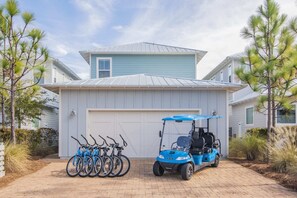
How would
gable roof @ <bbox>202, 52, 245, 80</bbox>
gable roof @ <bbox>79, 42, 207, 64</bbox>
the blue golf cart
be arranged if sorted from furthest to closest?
gable roof @ <bbox>202, 52, 245, 80</bbox> → gable roof @ <bbox>79, 42, 207, 64</bbox> → the blue golf cart

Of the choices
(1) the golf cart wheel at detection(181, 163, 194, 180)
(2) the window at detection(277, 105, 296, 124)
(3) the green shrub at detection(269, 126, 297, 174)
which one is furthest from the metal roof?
(2) the window at detection(277, 105, 296, 124)

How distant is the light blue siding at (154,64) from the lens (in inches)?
754

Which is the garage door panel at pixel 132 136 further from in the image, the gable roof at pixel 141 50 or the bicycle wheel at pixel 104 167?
the gable roof at pixel 141 50

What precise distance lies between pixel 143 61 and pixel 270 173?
12.2 meters

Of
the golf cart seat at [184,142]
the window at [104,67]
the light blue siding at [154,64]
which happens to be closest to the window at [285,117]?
the light blue siding at [154,64]

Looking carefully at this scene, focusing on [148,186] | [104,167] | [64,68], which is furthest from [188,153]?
[64,68]

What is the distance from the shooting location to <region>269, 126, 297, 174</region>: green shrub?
28.4 feet

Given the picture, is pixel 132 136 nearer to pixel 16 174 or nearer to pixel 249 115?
pixel 16 174

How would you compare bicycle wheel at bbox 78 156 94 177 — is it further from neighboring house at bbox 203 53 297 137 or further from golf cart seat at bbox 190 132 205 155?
neighboring house at bbox 203 53 297 137

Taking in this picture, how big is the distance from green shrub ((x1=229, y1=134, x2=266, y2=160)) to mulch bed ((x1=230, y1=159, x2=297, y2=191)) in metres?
0.48

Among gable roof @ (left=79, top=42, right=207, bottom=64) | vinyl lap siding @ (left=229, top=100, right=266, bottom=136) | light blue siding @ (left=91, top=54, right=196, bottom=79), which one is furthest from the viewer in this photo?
light blue siding @ (left=91, top=54, right=196, bottom=79)

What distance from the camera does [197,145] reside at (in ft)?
30.2

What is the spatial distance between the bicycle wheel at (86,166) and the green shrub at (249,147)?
6510 mm

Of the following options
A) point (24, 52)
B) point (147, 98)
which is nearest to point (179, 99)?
point (147, 98)
